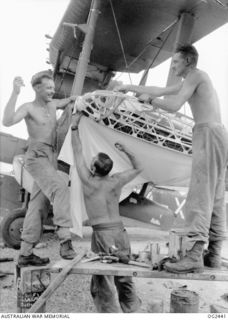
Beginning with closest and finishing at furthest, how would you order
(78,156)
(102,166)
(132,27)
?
(102,166)
(78,156)
(132,27)

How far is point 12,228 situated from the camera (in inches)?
211

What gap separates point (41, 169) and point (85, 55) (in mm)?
3168

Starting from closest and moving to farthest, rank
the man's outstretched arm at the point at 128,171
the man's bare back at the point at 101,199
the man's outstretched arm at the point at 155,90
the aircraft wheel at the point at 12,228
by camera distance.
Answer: the man's outstretched arm at the point at 155,90 < the man's bare back at the point at 101,199 < the man's outstretched arm at the point at 128,171 < the aircraft wheel at the point at 12,228

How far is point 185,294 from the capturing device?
2.86 m

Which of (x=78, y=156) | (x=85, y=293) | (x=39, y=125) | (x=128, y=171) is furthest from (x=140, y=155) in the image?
(x=85, y=293)

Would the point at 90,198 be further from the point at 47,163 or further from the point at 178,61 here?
the point at 178,61

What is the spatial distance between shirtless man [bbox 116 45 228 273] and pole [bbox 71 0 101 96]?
9.26 ft

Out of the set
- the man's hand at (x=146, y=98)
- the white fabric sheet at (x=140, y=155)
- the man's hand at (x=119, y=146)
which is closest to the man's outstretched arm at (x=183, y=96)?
the man's hand at (x=146, y=98)

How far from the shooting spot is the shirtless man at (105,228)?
9.77 feet

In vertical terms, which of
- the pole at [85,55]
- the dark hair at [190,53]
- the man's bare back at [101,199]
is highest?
the pole at [85,55]


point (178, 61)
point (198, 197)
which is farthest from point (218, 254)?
point (178, 61)

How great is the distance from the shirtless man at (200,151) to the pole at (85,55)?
2822 millimetres

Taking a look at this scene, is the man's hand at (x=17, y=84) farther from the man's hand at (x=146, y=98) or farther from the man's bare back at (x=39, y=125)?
the man's hand at (x=146, y=98)

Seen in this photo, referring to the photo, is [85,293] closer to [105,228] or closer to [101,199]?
[105,228]
